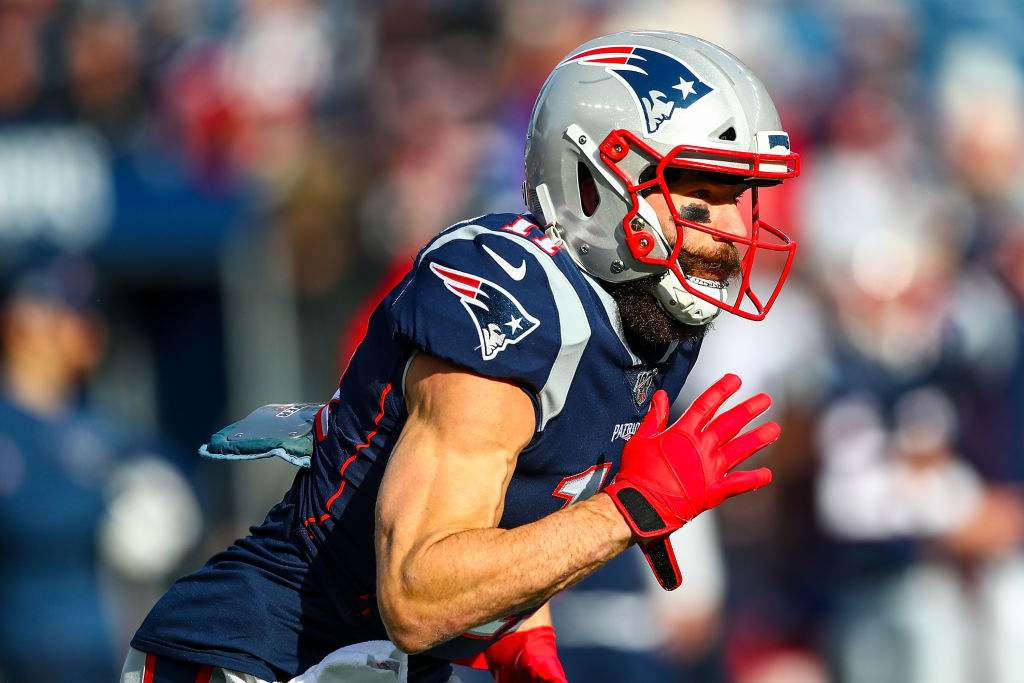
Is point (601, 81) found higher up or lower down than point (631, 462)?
higher up

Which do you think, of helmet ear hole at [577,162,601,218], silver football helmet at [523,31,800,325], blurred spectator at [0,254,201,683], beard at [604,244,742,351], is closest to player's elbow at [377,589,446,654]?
beard at [604,244,742,351]

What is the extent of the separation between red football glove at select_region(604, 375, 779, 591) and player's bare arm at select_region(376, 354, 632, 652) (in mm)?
64

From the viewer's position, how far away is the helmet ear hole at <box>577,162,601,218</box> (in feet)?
9.95

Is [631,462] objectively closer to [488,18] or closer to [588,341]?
[588,341]

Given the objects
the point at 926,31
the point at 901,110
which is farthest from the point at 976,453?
the point at 926,31

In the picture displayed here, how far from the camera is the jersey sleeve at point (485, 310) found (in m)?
2.58

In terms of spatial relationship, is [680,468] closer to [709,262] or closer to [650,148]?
[709,262]

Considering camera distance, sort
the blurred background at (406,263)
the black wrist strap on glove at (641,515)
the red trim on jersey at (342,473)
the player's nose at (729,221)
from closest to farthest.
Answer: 1. the black wrist strap on glove at (641,515)
2. the red trim on jersey at (342,473)
3. the player's nose at (729,221)
4. the blurred background at (406,263)

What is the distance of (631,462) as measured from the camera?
2709 mm

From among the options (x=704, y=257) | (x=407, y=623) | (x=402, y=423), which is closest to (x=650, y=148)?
(x=704, y=257)

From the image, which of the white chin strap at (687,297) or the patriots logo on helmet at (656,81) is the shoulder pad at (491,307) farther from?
the patriots logo on helmet at (656,81)

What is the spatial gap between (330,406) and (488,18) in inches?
198

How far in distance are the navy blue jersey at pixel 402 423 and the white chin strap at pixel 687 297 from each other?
0.40ft

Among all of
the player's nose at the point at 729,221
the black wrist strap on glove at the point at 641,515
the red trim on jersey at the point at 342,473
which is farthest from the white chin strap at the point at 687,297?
the red trim on jersey at the point at 342,473
